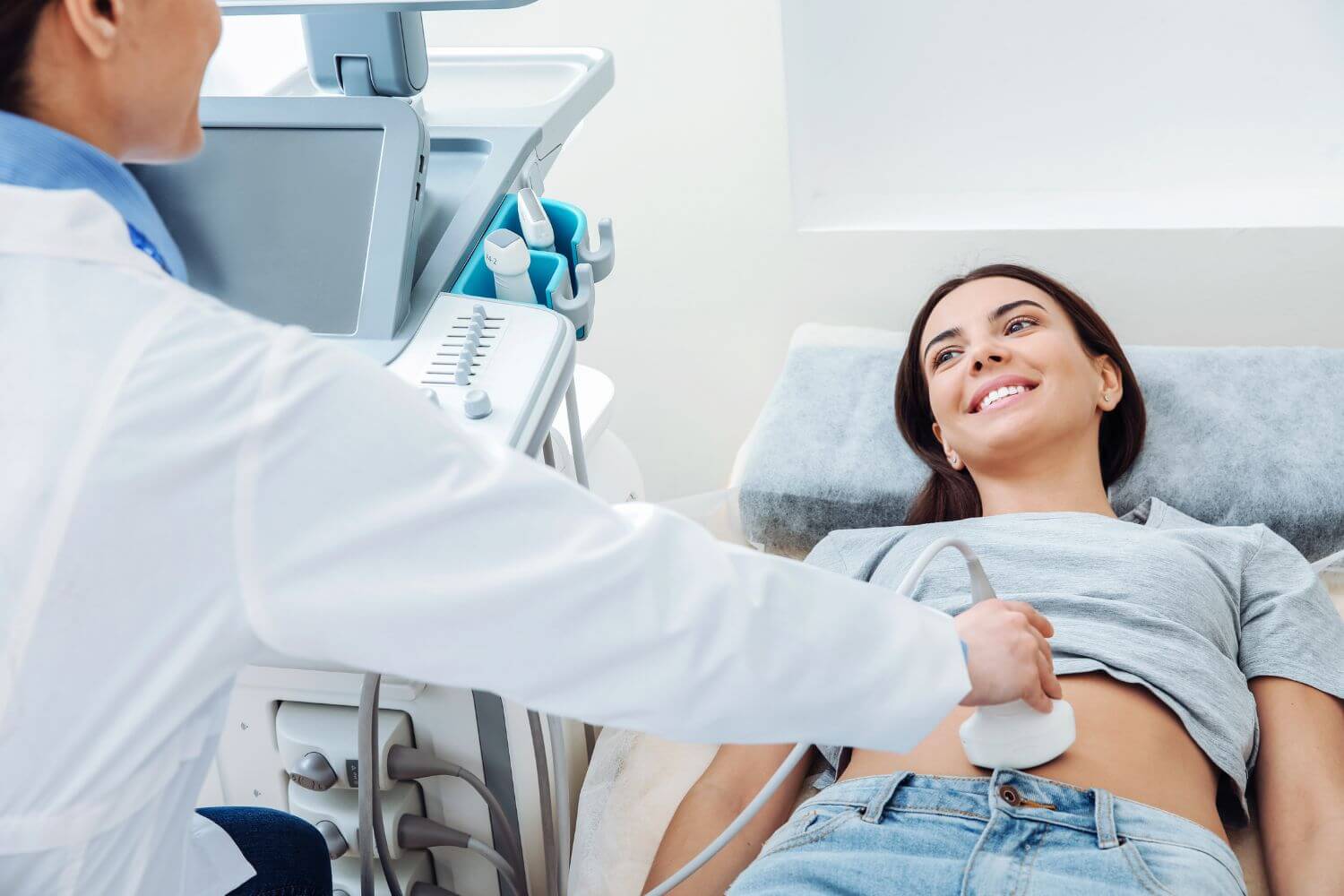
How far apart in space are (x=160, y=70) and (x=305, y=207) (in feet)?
1.70

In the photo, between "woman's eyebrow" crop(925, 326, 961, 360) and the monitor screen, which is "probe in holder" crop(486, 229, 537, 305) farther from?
"woman's eyebrow" crop(925, 326, 961, 360)

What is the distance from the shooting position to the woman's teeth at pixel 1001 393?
1549mm

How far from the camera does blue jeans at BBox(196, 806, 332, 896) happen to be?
1.05m

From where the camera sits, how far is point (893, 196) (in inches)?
88.0

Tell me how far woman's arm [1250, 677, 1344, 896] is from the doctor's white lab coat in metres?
0.72

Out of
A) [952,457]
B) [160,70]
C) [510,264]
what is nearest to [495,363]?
[510,264]

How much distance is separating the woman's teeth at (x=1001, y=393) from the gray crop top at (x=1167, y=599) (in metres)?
0.15

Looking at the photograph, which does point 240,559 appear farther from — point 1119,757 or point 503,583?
point 1119,757

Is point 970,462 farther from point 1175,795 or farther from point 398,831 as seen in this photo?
point 398,831

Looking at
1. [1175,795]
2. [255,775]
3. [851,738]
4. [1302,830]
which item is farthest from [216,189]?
[1302,830]

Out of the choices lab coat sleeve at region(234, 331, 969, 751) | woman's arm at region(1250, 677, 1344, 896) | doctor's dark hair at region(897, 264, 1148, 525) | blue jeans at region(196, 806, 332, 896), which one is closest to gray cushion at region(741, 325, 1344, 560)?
doctor's dark hair at region(897, 264, 1148, 525)

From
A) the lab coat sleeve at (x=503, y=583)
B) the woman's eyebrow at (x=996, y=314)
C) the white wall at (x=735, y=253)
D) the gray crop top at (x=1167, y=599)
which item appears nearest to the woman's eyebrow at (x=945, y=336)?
the woman's eyebrow at (x=996, y=314)

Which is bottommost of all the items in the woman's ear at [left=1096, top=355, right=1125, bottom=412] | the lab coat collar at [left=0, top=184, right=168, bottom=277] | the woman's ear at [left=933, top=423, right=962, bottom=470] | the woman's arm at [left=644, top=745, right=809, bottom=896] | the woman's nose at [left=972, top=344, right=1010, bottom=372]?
the woman's arm at [left=644, top=745, right=809, bottom=896]

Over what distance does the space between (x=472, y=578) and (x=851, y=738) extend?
0.29m
